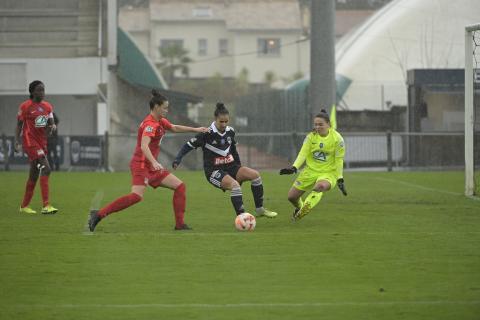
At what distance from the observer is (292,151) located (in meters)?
35.1

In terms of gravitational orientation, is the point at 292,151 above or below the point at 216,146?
below

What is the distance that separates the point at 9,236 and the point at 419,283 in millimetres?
6294

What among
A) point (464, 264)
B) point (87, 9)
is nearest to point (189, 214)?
point (464, 264)

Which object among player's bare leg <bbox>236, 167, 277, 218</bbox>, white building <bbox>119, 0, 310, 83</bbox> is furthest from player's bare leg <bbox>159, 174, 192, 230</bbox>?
white building <bbox>119, 0, 310, 83</bbox>

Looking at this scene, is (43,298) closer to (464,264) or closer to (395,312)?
(395,312)

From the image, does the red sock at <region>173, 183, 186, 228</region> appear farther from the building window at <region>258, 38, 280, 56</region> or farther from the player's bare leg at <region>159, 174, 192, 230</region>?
the building window at <region>258, 38, 280, 56</region>

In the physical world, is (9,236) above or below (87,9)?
below

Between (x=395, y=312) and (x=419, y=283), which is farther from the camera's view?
(x=419, y=283)

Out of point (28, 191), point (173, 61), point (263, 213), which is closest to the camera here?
point (263, 213)

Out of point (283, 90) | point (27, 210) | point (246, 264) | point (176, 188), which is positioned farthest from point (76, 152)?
point (246, 264)

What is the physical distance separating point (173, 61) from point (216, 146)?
73.2 meters

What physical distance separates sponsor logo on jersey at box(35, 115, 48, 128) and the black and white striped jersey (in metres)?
3.02

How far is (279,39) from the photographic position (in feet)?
301

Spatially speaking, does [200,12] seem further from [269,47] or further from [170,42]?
[269,47]
